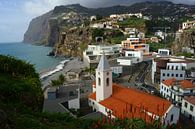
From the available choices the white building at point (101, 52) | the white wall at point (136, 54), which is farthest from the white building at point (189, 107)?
the white building at point (101, 52)

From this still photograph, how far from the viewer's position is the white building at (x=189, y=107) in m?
27.0

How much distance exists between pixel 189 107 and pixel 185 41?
4994cm

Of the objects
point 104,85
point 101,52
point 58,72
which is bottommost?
point 58,72

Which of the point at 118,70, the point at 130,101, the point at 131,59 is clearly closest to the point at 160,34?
the point at 131,59

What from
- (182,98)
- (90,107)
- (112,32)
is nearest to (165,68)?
(182,98)

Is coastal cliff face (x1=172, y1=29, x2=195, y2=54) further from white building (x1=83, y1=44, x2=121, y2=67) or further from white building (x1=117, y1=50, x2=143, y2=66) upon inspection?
white building (x1=83, y1=44, x2=121, y2=67)

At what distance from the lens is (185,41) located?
7394 centimetres

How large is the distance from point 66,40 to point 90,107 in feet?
291

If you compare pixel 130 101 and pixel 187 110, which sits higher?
pixel 130 101

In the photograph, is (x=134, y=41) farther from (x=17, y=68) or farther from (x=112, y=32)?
(x=17, y=68)

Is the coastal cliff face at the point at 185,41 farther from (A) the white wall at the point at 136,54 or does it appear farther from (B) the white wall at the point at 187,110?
(B) the white wall at the point at 187,110

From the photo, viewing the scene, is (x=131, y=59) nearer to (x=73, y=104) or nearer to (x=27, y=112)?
(x=73, y=104)

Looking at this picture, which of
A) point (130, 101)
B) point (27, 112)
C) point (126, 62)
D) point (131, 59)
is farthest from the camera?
point (131, 59)

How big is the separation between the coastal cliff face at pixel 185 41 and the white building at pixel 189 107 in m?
47.8
